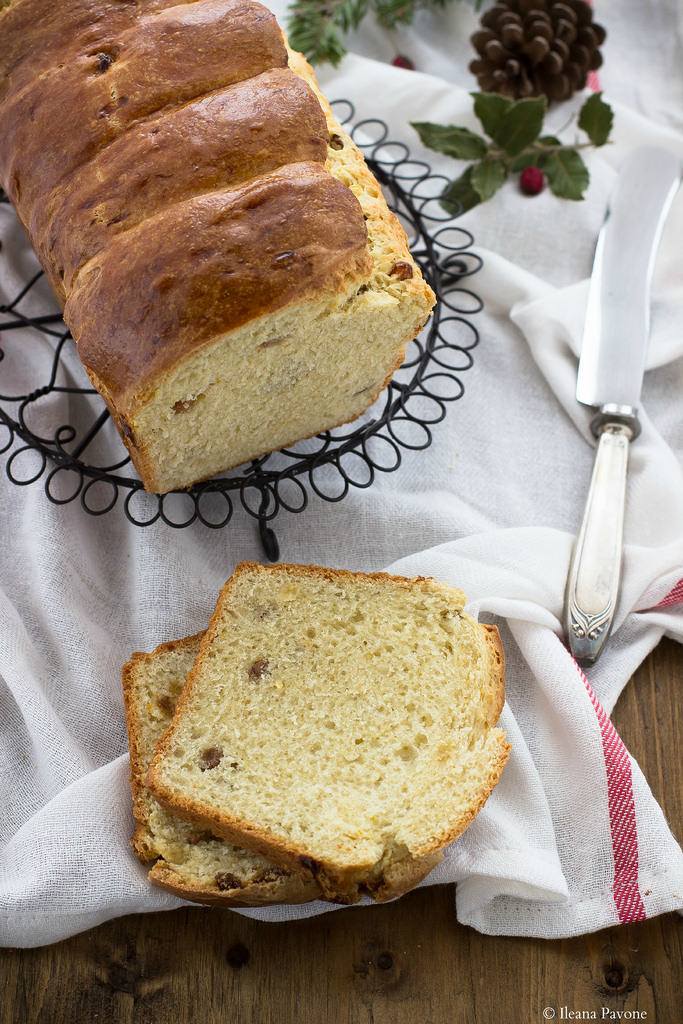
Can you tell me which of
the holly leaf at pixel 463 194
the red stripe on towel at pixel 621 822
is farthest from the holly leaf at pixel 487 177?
the red stripe on towel at pixel 621 822

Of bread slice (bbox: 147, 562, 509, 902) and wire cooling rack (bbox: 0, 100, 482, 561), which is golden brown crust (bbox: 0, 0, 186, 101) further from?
bread slice (bbox: 147, 562, 509, 902)

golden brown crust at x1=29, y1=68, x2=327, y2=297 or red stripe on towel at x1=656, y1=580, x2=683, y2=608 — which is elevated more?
golden brown crust at x1=29, y1=68, x2=327, y2=297

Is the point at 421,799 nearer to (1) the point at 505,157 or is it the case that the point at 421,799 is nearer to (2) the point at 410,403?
(2) the point at 410,403

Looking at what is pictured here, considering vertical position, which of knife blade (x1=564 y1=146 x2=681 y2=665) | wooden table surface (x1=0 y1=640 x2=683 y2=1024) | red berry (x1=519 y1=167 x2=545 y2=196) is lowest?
wooden table surface (x1=0 y1=640 x2=683 y2=1024)

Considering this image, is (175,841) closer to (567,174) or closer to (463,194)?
(463,194)

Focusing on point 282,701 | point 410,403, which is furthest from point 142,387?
point 410,403

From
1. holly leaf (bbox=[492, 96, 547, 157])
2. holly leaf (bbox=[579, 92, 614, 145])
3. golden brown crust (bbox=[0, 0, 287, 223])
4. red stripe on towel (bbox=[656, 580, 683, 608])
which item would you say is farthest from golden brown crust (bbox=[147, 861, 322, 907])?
holly leaf (bbox=[579, 92, 614, 145])

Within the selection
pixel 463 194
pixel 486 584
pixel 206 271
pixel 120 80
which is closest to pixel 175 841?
pixel 486 584
